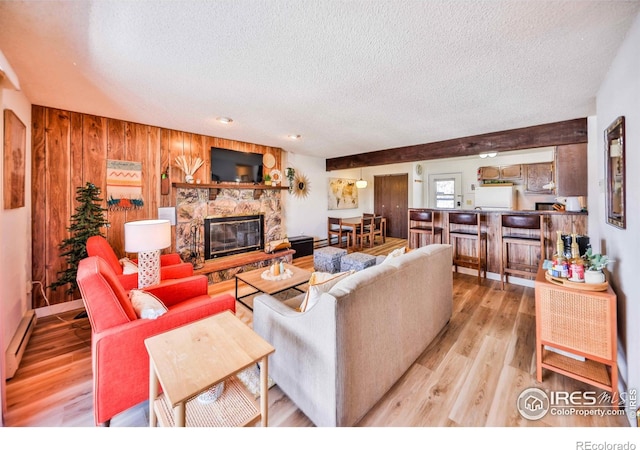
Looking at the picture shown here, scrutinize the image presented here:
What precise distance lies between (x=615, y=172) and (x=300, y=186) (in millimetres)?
4585

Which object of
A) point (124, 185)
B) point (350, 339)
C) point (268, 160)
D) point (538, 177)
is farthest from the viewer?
point (538, 177)

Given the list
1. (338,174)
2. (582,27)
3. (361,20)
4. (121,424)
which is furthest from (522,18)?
(338,174)

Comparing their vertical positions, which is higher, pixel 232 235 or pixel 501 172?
pixel 501 172

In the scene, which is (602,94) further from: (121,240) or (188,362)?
(121,240)

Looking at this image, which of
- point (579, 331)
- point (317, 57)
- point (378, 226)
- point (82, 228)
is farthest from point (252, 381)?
point (378, 226)

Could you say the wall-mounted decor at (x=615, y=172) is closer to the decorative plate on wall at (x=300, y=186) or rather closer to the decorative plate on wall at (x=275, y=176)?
the decorative plate on wall at (x=275, y=176)

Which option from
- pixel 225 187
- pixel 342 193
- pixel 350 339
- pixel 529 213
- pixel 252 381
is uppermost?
pixel 342 193

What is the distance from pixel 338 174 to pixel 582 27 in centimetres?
558

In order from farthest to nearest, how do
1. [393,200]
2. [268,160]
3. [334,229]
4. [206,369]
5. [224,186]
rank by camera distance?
[393,200] → [334,229] → [268,160] → [224,186] → [206,369]

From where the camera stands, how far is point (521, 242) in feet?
11.0

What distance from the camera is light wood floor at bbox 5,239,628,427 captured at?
4.85 ft

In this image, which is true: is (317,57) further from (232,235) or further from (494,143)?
(232,235)

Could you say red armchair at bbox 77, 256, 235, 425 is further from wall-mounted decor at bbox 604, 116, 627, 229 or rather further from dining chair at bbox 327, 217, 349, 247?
dining chair at bbox 327, 217, 349, 247
